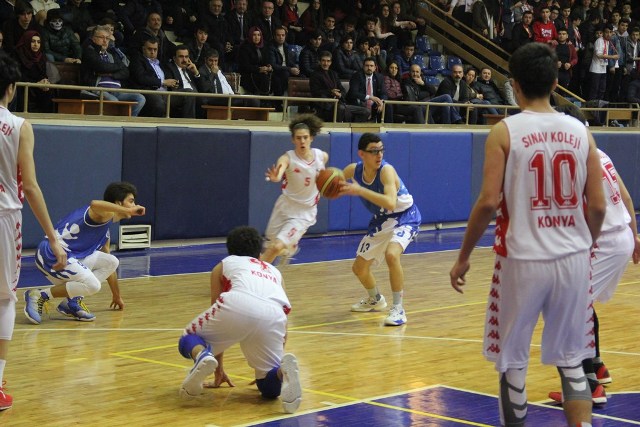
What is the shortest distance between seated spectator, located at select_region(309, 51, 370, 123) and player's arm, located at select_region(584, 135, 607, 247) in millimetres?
12542

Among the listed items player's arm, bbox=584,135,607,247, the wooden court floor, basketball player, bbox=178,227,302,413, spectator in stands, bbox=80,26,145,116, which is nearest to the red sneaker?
the wooden court floor

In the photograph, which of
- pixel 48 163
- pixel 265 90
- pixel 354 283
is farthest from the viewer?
pixel 265 90

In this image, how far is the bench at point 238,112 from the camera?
617 inches

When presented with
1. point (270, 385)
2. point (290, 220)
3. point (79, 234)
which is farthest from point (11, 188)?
point (290, 220)

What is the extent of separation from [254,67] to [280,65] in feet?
1.74

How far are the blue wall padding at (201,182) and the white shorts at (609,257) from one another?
29.2 feet

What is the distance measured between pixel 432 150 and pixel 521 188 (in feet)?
44.4

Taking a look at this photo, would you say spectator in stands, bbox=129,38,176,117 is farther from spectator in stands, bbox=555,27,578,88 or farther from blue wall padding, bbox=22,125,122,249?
spectator in stands, bbox=555,27,578,88

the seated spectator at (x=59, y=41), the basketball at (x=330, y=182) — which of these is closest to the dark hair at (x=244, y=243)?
the basketball at (x=330, y=182)

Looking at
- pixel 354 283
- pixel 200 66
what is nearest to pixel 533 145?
pixel 354 283

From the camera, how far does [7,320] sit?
6.23 meters

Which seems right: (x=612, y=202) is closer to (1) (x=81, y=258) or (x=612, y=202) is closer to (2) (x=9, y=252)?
(2) (x=9, y=252)

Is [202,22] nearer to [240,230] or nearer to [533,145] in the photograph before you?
[240,230]

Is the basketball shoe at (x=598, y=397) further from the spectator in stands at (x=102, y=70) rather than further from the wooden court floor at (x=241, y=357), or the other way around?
the spectator in stands at (x=102, y=70)
